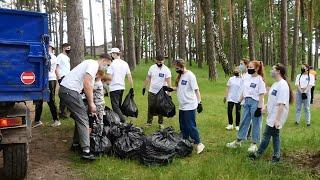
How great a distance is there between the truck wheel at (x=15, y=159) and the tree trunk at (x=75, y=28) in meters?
5.05

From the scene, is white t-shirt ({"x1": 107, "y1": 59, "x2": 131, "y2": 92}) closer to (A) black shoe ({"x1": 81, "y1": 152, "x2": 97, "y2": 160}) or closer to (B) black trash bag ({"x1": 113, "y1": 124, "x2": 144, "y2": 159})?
(B) black trash bag ({"x1": 113, "y1": 124, "x2": 144, "y2": 159})

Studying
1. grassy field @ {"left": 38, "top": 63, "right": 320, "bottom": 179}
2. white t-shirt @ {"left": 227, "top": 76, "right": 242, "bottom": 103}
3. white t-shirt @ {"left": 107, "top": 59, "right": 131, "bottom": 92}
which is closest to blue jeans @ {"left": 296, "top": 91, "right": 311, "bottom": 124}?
grassy field @ {"left": 38, "top": 63, "right": 320, "bottom": 179}

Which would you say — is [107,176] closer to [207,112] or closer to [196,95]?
[196,95]

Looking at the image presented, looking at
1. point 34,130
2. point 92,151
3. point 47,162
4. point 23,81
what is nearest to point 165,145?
point 92,151

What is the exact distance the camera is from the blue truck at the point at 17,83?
6.24 metres

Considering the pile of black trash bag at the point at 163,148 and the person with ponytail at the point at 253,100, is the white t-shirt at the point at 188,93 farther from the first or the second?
the person with ponytail at the point at 253,100

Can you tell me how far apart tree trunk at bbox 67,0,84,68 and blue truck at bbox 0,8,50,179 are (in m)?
4.49

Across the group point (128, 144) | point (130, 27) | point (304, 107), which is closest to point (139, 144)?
point (128, 144)

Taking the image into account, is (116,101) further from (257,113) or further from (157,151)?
(257,113)

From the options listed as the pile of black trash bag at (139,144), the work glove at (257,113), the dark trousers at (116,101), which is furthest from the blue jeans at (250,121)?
the dark trousers at (116,101)

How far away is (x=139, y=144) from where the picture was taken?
25.8 feet

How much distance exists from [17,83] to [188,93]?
11.2 ft

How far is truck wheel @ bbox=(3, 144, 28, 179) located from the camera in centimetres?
648

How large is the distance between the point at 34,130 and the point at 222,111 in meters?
6.42
